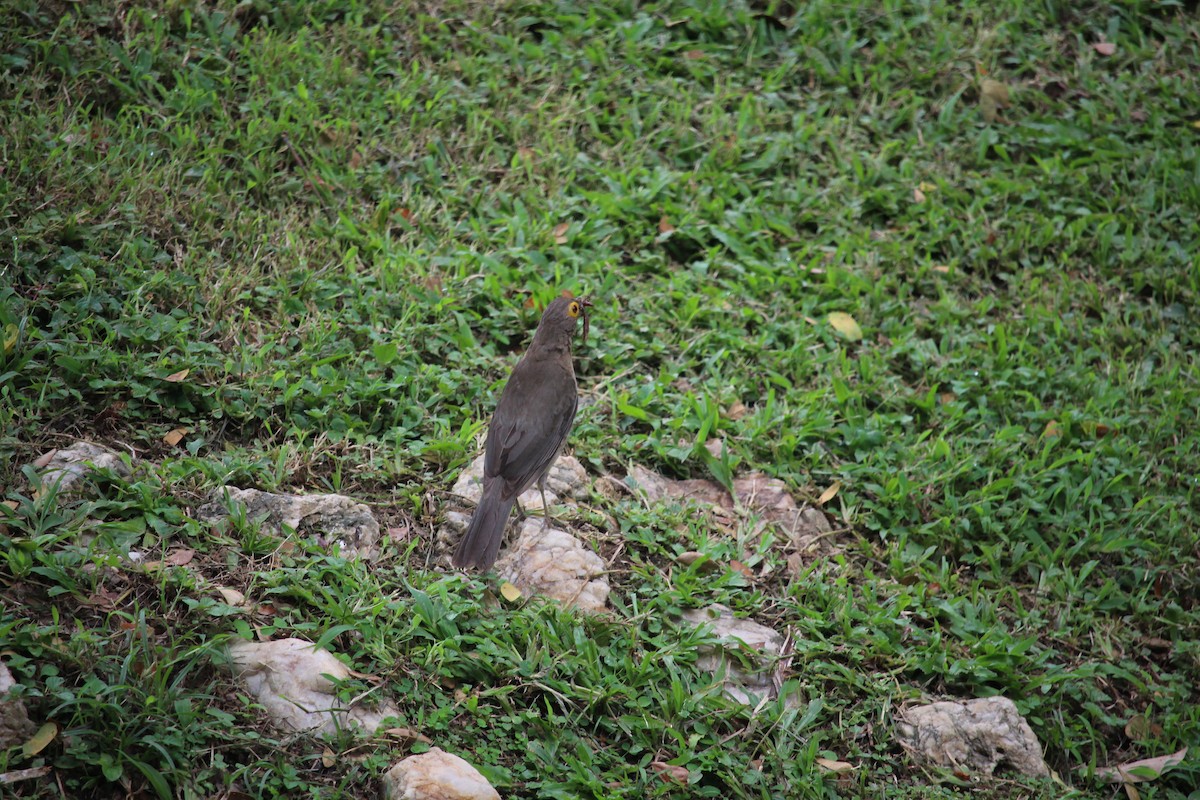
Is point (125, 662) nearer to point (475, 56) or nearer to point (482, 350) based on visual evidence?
point (482, 350)

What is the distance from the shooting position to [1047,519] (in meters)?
5.86

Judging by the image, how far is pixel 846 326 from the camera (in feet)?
22.0

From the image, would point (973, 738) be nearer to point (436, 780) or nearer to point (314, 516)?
point (436, 780)

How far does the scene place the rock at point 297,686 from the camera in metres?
3.96

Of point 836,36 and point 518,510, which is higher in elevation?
point 836,36

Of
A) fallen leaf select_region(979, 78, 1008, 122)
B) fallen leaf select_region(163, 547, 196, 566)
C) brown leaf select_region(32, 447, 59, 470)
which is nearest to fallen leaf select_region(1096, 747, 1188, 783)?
fallen leaf select_region(163, 547, 196, 566)

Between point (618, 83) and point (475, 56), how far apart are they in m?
1.08

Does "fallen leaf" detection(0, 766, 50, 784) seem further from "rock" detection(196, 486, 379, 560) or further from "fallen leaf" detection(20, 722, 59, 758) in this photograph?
"rock" detection(196, 486, 379, 560)

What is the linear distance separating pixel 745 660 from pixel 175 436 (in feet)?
9.37

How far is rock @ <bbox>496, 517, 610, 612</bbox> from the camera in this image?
16.0 ft

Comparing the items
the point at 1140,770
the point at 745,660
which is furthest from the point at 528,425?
the point at 1140,770

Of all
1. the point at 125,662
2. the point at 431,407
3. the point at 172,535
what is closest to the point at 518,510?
the point at 431,407

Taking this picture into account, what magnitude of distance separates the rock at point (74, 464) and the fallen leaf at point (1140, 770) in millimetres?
4638

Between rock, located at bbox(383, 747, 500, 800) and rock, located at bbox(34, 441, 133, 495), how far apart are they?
1885 millimetres
